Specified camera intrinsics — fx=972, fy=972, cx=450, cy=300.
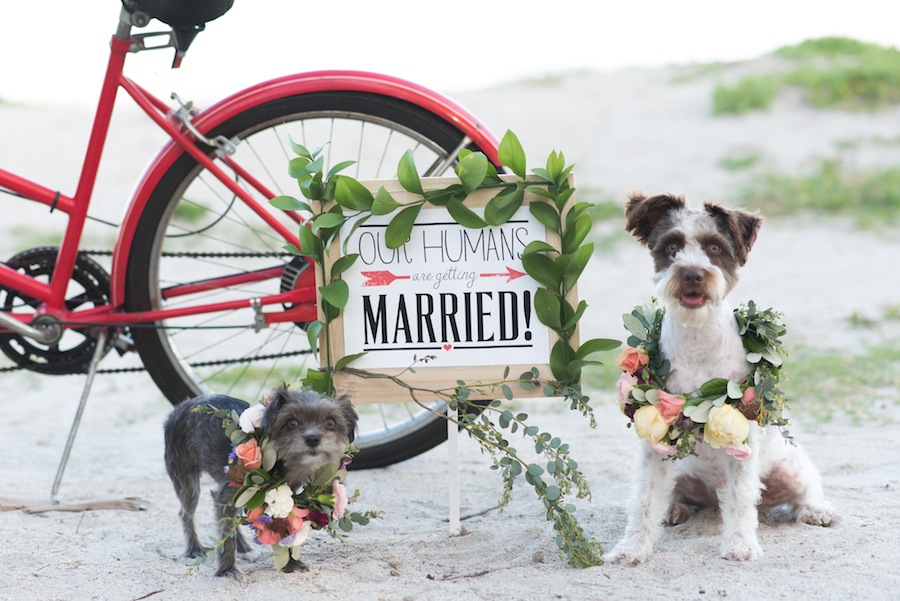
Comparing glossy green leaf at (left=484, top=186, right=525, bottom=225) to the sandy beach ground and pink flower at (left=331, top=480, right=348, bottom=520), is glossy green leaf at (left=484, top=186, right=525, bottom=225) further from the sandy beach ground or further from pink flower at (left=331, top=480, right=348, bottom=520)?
the sandy beach ground

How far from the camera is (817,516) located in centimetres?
342

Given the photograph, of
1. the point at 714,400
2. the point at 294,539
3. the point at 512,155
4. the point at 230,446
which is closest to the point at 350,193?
the point at 512,155

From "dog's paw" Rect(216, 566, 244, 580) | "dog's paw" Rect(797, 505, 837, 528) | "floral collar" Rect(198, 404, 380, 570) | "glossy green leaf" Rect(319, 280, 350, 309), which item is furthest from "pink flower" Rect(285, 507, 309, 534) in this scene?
"dog's paw" Rect(797, 505, 837, 528)

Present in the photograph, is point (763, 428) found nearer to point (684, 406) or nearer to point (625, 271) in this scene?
point (684, 406)

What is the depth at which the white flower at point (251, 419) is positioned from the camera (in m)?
2.95

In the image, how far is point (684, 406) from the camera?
9.95ft

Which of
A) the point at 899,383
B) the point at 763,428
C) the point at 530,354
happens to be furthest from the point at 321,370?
the point at 899,383

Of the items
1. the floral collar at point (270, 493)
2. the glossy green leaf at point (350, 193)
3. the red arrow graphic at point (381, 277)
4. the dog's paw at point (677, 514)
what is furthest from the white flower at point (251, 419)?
the dog's paw at point (677, 514)

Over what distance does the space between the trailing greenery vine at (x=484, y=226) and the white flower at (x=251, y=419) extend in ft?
1.02

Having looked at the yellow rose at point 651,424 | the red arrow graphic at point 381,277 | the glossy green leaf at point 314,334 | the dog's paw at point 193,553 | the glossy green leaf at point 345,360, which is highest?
the red arrow graphic at point 381,277

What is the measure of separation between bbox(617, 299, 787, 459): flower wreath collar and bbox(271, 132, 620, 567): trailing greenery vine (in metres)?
0.18

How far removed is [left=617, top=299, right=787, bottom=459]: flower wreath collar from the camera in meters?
3.00

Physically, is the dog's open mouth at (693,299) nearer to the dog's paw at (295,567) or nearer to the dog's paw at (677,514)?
the dog's paw at (677,514)

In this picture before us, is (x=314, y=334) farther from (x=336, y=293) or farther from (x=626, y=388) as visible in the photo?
(x=626, y=388)
